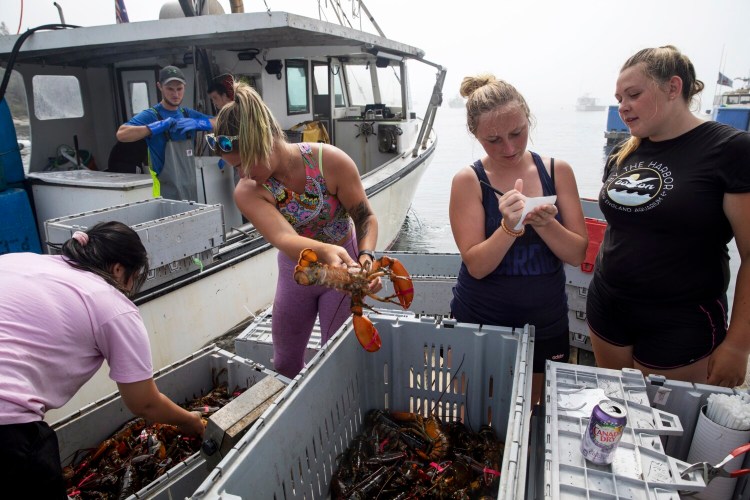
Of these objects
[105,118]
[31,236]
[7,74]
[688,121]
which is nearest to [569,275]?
[688,121]

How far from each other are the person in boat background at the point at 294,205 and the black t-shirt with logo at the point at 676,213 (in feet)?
3.60

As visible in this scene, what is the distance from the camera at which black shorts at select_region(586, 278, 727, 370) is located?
1880 mm

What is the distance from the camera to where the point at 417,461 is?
2.04m

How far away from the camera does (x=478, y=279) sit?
6.59 ft

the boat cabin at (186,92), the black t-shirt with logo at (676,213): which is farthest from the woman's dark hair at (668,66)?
the boat cabin at (186,92)

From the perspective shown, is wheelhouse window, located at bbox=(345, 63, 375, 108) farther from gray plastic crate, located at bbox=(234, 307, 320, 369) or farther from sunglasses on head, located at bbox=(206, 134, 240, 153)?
sunglasses on head, located at bbox=(206, 134, 240, 153)

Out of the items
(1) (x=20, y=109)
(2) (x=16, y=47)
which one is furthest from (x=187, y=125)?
(1) (x=20, y=109)

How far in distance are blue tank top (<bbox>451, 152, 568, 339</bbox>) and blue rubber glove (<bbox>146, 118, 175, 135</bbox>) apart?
3.54 metres

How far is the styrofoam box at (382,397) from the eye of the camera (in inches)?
51.7

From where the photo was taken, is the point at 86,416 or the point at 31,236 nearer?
the point at 86,416

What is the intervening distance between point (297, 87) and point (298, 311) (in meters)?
6.11

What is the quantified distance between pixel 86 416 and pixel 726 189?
307cm

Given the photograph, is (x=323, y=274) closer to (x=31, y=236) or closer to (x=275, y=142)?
(x=275, y=142)

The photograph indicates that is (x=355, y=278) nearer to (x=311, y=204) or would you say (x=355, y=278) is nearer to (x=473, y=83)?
(x=311, y=204)
